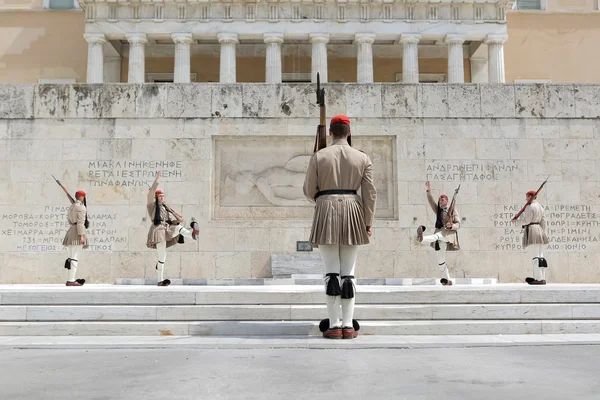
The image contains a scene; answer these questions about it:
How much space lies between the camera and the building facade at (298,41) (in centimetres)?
4081

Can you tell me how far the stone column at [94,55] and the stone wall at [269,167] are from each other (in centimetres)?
2694

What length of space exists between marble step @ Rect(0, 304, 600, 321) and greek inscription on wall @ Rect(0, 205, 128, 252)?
6.19 meters

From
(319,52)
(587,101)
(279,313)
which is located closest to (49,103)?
(279,313)

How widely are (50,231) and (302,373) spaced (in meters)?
11.5

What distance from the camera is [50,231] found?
48.7 ft

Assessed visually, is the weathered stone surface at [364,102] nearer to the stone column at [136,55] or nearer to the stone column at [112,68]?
the stone column at [136,55]

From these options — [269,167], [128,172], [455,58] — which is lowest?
[128,172]

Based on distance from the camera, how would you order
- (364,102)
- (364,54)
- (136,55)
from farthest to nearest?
(364,54)
(136,55)
(364,102)

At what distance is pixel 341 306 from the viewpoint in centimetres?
752

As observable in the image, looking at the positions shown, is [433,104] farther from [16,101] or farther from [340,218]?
[16,101]

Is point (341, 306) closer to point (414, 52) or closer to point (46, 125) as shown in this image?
point (46, 125)

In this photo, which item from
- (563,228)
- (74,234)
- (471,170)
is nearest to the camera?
(74,234)

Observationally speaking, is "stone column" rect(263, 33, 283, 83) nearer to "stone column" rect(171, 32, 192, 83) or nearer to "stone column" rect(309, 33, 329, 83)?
"stone column" rect(309, 33, 329, 83)

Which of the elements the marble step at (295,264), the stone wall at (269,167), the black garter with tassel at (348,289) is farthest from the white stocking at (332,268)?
the stone wall at (269,167)
